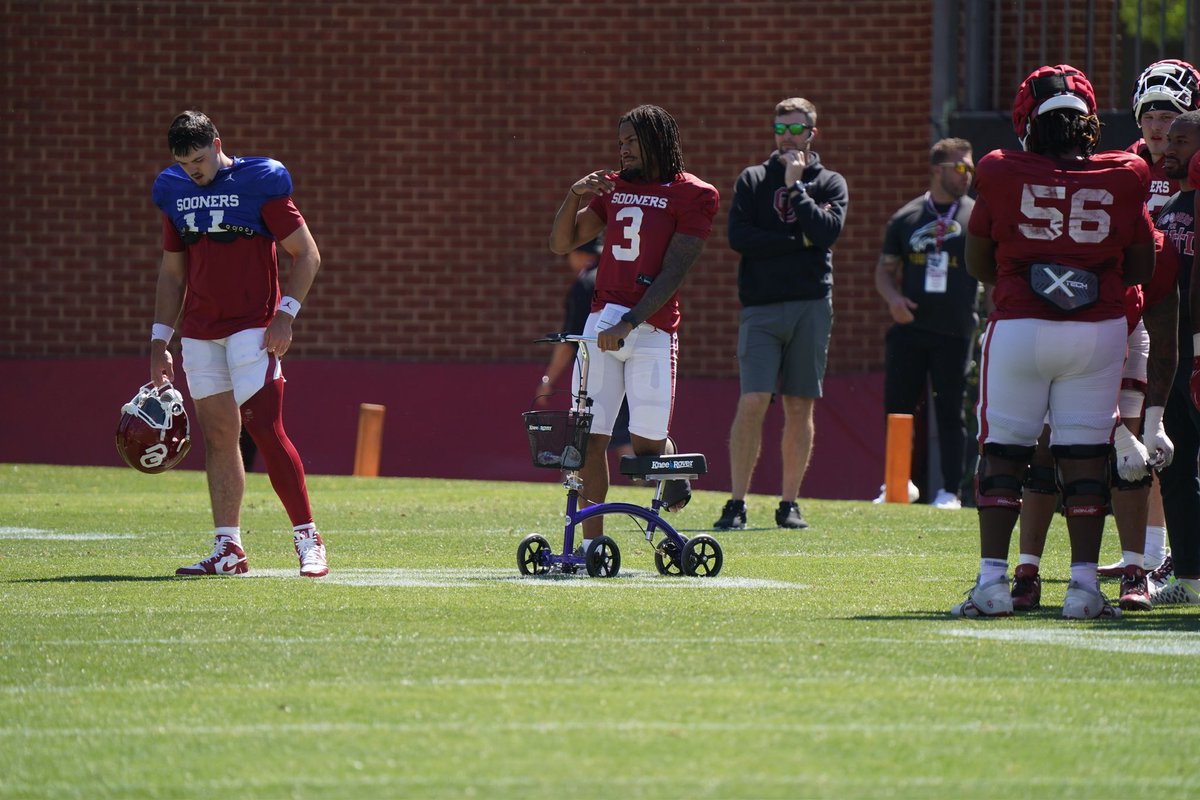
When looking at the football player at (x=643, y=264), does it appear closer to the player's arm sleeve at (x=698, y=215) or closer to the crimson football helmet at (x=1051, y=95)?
the player's arm sleeve at (x=698, y=215)

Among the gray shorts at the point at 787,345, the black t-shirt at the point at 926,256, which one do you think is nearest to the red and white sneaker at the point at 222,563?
the gray shorts at the point at 787,345

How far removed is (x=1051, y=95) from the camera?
23.9 ft

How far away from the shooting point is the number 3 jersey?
9.09 meters

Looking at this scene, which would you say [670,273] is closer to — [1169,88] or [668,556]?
[668,556]

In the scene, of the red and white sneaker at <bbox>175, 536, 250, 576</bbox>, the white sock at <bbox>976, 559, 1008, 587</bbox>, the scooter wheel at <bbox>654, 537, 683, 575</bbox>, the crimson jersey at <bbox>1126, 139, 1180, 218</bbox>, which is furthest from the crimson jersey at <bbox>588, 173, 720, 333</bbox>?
the white sock at <bbox>976, 559, 1008, 587</bbox>

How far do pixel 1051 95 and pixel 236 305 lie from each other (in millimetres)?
3623

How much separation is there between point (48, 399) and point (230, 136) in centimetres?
284

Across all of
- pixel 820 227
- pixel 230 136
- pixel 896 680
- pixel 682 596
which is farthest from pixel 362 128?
pixel 896 680

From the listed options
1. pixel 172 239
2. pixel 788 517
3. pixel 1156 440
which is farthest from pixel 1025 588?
pixel 788 517

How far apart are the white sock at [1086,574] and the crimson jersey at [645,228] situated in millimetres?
2238

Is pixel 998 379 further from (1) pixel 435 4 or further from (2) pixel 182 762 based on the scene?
(1) pixel 435 4

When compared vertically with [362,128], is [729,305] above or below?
→ below

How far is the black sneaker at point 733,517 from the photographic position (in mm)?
12070

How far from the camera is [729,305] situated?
63.0 feet
